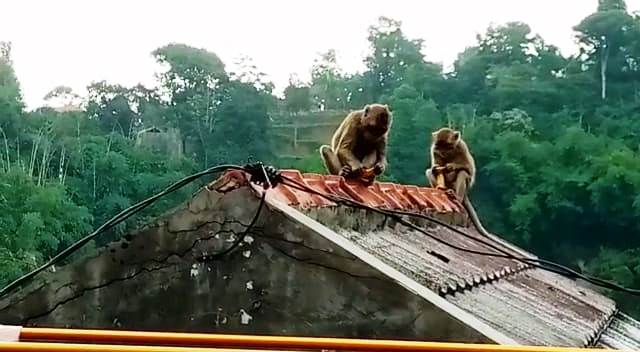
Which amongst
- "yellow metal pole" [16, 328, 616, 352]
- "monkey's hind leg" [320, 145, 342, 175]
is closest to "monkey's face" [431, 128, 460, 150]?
"monkey's hind leg" [320, 145, 342, 175]

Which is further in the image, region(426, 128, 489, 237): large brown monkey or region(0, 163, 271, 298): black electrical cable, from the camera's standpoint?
region(426, 128, 489, 237): large brown monkey

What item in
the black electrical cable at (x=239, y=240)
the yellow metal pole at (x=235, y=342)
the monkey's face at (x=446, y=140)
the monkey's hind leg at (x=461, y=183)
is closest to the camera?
the yellow metal pole at (x=235, y=342)

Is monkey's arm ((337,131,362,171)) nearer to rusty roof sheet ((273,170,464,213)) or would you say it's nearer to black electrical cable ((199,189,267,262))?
rusty roof sheet ((273,170,464,213))

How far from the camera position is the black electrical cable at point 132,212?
3.59 feet

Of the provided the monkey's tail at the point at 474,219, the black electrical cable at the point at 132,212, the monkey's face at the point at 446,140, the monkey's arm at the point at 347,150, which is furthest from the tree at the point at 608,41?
the black electrical cable at the point at 132,212

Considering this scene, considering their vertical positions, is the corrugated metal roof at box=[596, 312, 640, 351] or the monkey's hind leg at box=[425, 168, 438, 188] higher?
the monkey's hind leg at box=[425, 168, 438, 188]

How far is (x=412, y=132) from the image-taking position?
5277mm

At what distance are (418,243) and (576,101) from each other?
4755mm

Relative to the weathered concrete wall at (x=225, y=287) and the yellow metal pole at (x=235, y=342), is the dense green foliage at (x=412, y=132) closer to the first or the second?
the weathered concrete wall at (x=225, y=287)

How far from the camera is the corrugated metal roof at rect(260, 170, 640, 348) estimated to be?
4.49 ft

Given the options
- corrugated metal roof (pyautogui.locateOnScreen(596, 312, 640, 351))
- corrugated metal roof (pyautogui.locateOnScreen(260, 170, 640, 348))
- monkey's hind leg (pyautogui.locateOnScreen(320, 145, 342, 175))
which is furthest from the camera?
monkey's hind leg (pyautogui.locateOnScreen(320, 145, 342, 175))

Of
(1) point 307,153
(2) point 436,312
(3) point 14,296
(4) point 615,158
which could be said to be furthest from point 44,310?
(4) point 615,158

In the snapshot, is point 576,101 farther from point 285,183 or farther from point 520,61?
point 285,183

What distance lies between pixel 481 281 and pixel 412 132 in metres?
3.66
